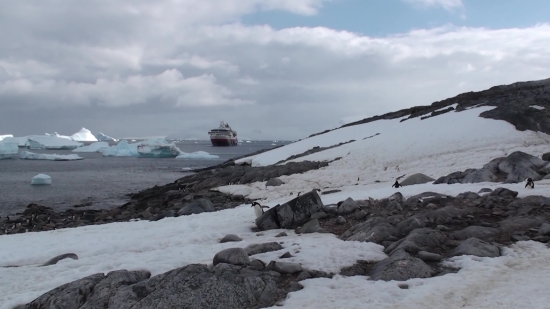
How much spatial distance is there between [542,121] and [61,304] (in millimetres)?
30969

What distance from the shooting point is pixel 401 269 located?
722 cm

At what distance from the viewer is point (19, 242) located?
12.8m

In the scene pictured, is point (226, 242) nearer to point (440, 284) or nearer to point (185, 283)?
point (185, 283)

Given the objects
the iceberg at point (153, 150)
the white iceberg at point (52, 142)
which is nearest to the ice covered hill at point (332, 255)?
the iceberg at point (153, 150)

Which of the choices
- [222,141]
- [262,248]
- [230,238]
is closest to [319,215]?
[230,238]

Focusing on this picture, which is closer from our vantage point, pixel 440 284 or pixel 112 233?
pixel 440 284

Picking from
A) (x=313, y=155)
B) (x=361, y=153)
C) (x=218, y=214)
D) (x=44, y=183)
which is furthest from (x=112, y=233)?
(x=44, y=183)

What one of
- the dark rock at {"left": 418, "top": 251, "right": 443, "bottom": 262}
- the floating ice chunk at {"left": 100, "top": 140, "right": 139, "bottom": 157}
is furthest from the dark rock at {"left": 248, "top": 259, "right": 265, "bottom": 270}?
the floating ice chunk at {"left": 100, "top": 140, "right": 139, "bottom": 157}

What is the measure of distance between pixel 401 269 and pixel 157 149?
8915 cm

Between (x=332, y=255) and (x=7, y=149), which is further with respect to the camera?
(x=7, y=149)

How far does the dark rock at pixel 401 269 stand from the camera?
7083 mm

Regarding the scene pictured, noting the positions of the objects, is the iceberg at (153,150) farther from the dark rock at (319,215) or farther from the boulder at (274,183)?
the dark rock at (319,215)

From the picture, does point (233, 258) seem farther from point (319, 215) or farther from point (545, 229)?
point (545, 229)

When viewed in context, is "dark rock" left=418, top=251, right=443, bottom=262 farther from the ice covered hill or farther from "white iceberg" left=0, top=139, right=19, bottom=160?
"white iceberg" left=0, top=139, right=19, bottom=160
